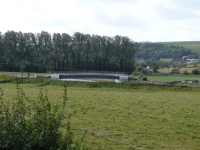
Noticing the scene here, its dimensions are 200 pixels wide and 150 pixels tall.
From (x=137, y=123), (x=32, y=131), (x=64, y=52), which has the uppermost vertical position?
(x=64, y=52)

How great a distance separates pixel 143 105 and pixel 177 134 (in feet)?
34.8

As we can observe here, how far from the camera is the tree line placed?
294 ft

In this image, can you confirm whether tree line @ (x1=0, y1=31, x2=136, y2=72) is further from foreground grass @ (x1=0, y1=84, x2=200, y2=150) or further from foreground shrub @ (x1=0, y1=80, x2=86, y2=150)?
foreground shrub @ (x1=0, y1=80, x2=86, y2=150)

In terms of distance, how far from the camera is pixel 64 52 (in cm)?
9375

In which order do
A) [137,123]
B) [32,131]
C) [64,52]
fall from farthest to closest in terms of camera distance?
[64,52] < [137,123] < [32,131]

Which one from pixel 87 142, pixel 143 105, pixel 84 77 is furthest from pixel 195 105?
pixel 84 77

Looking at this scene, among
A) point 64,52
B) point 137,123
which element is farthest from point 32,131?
point 64,52

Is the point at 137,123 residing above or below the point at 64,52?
below

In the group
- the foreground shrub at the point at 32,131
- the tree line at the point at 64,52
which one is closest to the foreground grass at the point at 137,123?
the foreground shrub at the point at 32,131

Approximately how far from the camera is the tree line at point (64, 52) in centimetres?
8956

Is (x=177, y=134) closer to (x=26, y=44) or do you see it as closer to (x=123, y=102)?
(x=123, y=102)

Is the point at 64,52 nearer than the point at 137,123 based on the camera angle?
No

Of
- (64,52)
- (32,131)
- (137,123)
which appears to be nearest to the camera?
(32,131)

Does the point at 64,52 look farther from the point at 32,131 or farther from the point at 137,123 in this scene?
the point at 32,131
